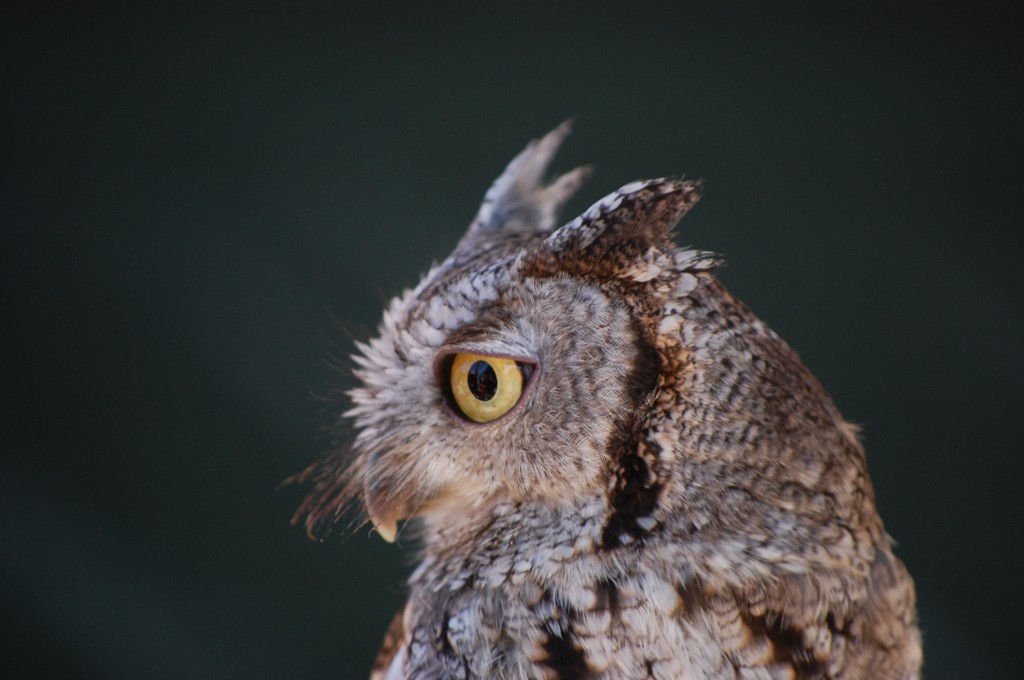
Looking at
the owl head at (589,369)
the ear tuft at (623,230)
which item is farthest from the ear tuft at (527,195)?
the ear tuft at (623,230)

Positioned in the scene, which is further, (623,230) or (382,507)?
(382,507)

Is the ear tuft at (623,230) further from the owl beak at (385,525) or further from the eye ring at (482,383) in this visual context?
the owl beak at (385,525)

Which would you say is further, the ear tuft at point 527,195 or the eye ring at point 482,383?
the ear tuft at point 527,195

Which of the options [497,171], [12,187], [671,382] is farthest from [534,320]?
[12,187]

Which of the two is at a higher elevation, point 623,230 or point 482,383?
point 623,230

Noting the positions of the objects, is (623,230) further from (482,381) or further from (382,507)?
(382,507)

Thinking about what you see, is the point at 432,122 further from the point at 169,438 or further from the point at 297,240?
the point at 169,438

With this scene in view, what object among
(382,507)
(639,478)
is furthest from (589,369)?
(382,507)

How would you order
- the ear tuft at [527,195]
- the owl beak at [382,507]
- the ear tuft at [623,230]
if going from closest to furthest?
the ear tuft at [623,230]
the owl beak at [382,507]
the ear tuft at [527,195]
